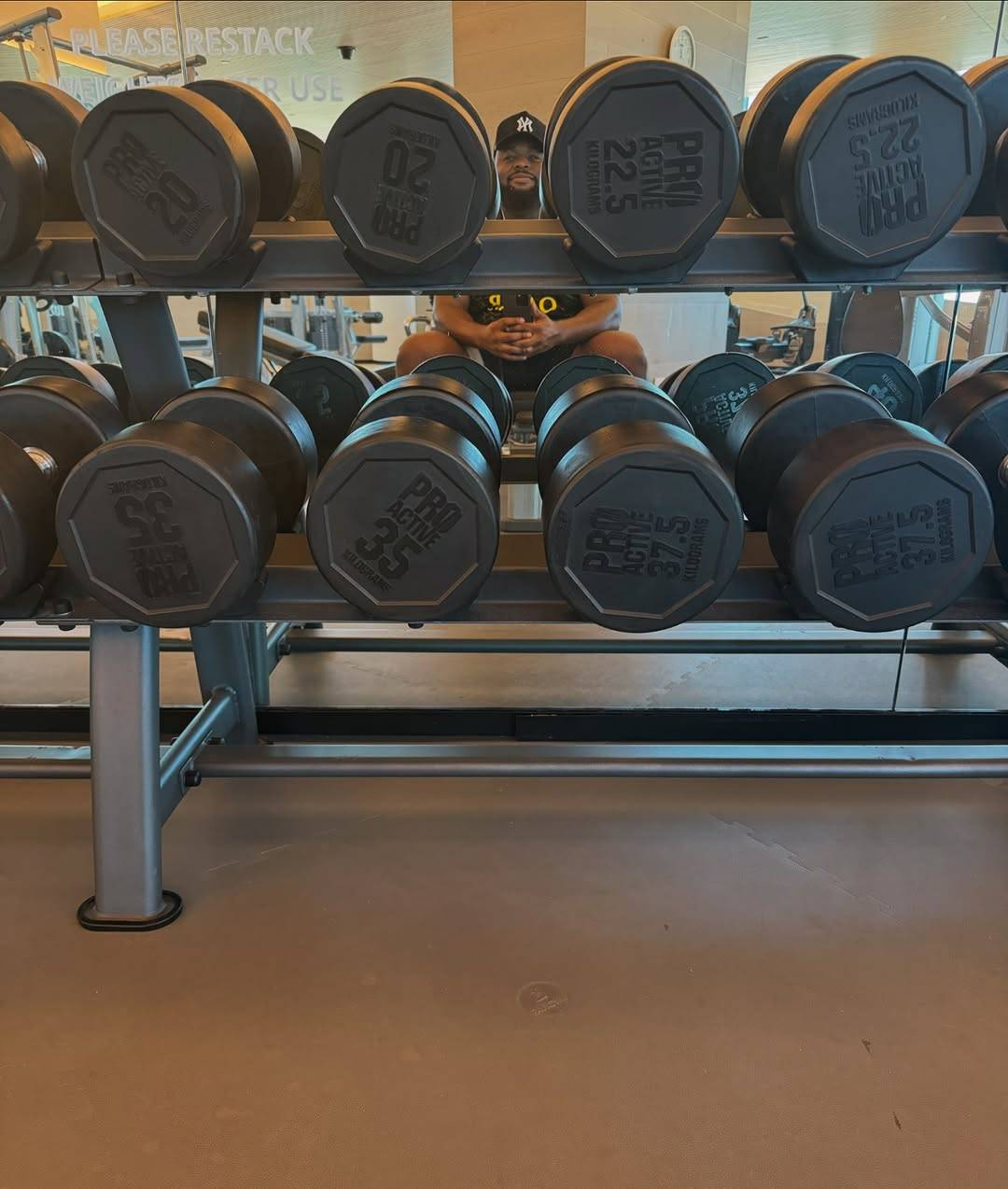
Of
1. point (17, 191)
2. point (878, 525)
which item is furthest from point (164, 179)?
point (878, 525)

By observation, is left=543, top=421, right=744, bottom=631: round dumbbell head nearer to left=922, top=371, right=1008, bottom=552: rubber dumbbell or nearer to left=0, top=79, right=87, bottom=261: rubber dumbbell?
left=922, top=371, right=1008, bottom=552: rubber dumbbell

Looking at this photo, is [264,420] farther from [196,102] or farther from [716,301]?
[716,301]

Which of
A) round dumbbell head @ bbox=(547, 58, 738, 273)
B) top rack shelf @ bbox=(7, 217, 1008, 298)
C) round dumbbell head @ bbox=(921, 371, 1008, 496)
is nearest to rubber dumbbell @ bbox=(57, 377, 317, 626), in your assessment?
top rack shelf @ bbox=(7, 217, 1008, 298)

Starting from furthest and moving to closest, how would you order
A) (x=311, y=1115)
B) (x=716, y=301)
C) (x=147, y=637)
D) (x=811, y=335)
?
(x=716, y=301) < (x=811, y=335) < (x=147, y=637) < (x=311, y=1115)

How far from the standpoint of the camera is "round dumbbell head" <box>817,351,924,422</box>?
1.57 metres

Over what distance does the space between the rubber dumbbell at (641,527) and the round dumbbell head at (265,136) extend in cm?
56

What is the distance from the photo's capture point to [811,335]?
11.0ft

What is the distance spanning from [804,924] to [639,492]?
64 cm

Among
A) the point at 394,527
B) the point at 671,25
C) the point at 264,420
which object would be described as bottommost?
the point at 394,527

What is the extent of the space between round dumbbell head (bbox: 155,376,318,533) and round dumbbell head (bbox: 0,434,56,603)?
0.59 feet

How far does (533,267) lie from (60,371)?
2.99 feet

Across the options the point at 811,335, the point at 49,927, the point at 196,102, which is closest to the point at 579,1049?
the point at 49,927

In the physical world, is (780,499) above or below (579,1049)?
above

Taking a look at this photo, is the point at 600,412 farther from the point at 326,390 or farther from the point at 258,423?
the point at 326,390
